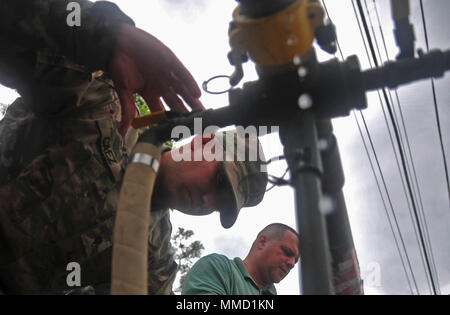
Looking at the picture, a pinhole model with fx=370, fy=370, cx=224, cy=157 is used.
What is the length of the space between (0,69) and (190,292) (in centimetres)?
178

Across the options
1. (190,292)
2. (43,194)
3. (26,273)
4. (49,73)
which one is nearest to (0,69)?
(49,73)

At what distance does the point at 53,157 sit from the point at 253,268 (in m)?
2.11

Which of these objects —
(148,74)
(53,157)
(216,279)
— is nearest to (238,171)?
(216,279)

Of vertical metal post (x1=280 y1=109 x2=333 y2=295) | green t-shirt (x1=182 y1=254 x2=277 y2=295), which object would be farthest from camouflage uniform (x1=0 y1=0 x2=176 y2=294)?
vertical metal post (x1=280 y1=109 x2=333 y2=295)

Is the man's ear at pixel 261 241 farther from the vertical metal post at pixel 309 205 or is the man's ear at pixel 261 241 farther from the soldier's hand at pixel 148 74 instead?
the vertical metal post at pixel 309 205

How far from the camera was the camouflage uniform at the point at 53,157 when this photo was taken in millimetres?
1901

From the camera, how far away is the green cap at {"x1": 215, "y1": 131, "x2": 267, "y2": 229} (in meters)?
2.26

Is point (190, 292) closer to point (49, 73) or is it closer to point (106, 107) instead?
point (106, 107)

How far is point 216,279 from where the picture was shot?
272 centimetres

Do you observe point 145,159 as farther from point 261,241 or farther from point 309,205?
point 261,241

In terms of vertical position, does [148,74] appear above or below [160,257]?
above

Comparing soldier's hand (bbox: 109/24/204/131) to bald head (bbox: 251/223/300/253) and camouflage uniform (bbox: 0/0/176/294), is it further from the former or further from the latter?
bald head (bbox: 251/223/300/253)

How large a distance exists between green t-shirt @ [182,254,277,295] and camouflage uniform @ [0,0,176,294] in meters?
0.62

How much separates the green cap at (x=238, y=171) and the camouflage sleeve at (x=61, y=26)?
97 centimetres
